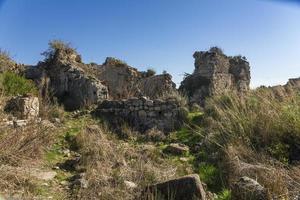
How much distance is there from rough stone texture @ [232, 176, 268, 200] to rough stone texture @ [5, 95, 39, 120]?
6647mm

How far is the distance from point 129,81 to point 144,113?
5.31 m

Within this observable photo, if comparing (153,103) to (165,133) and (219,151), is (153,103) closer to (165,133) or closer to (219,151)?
(165,133)

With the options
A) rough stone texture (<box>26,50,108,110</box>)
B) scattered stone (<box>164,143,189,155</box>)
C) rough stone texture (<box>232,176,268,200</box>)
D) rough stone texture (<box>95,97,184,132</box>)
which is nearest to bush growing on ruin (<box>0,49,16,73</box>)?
rough stone texture (<box>26,50,108,110</box>)

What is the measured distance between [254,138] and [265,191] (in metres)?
2.52

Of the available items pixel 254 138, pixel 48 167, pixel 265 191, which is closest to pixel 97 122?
pixel 48 167

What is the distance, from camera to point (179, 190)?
5.29m

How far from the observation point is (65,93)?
14.8 metres

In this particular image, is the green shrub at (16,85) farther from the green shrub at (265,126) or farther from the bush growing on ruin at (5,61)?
the green shrub at (265,126)

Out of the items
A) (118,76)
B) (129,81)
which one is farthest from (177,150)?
(118,76)

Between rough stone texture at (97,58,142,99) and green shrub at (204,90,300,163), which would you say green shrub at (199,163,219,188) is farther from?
rough stone texture at (97,58,142,99)

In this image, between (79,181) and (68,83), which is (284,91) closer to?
A: (79,181)

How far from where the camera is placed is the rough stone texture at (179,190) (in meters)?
5.20

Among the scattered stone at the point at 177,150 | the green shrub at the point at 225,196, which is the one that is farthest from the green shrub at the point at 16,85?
the green shrub at the point at 225,196

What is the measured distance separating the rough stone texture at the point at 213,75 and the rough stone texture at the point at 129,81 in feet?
3.01
